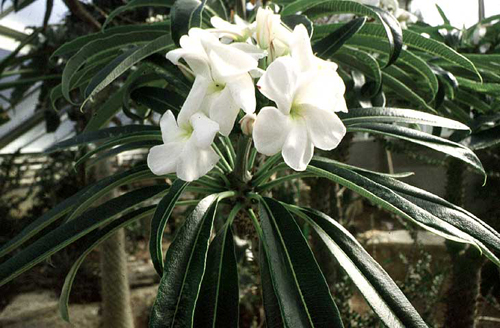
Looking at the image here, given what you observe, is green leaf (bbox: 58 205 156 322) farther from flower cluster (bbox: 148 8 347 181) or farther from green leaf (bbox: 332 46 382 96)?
green leaf (bbox: 332 46 382 96)

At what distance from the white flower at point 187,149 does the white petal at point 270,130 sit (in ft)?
0.17

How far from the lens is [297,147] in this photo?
18.1 inches

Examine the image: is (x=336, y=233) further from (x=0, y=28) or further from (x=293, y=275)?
(x=0, y=28)

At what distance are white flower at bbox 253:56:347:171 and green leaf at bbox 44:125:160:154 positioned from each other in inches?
13.1

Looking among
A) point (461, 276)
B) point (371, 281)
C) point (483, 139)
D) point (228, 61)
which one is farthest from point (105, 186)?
point (461, 276)

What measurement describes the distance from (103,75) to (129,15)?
1.71 metres

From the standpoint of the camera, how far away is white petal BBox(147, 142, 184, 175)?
1.66 ft

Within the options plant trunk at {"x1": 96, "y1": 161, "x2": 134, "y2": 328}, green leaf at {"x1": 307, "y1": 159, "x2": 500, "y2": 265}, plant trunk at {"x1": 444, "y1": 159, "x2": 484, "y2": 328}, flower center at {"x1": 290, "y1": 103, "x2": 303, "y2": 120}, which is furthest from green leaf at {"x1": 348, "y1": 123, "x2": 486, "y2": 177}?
plant trunk at {"x1": 96, "y1": 161, "x2": 134, "y2": 328}

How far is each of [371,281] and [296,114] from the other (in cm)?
25

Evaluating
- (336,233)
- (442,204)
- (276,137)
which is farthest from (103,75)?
(442,204)

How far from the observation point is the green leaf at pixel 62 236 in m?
0.59

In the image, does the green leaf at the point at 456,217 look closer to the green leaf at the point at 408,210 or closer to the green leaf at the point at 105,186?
the green leaf at the point at 408,210

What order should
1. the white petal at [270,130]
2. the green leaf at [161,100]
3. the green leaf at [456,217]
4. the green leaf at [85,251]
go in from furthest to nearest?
the green leaf at [161,100] < the green leaf at [85,251] < the green leaf at [456,217] < the white petal at [270,130]

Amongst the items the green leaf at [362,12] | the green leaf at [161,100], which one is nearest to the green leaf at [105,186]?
the green leaf at [161,100]
